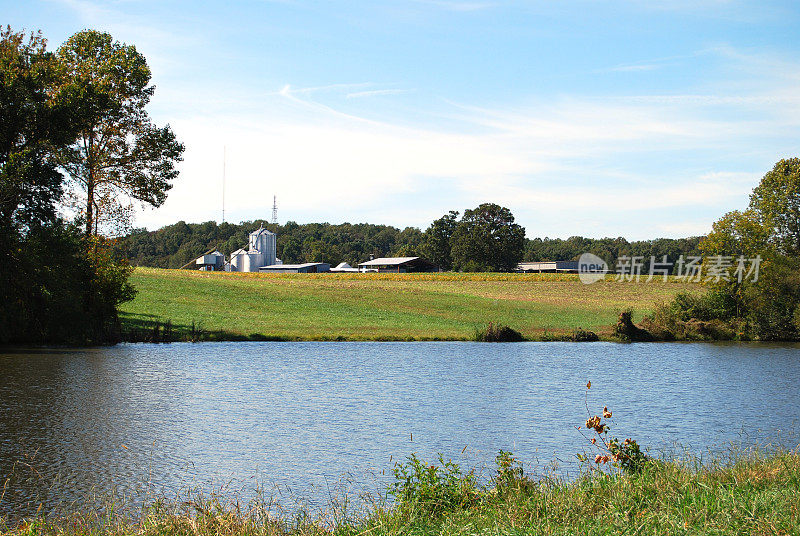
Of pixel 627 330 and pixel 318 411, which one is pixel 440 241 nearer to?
pixel 627 330

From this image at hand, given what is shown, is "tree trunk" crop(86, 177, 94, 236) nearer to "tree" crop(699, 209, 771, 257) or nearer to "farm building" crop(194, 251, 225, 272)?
"tree" crop(699, 209, 771, 257)

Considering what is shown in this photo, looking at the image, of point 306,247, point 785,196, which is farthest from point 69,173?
point 306,247

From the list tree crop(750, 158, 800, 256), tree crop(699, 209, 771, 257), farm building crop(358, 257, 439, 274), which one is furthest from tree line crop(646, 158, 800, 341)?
farm building crop(358, 257, 439, 274)

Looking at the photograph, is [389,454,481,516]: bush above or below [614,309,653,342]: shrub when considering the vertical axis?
above

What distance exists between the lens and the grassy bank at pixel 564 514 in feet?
27.0

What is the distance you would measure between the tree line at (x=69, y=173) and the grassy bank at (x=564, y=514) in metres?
28.9

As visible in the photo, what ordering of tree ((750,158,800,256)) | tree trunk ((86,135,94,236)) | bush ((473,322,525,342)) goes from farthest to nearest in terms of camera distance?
tree ((750,158,800,256))
bush ((473,322,525,342))
tree trunk ((86,135,94,236))

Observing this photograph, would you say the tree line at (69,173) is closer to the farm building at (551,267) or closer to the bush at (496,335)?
the bush at (496,335)

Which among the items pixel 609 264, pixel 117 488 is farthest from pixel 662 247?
pixel 117 488

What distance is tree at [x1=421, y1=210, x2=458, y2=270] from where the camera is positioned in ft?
502

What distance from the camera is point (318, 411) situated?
20875 mm

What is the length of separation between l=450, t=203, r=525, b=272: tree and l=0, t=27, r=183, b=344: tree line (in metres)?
97.4

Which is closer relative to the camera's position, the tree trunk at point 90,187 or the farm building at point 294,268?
the tree trunk at point 90,187

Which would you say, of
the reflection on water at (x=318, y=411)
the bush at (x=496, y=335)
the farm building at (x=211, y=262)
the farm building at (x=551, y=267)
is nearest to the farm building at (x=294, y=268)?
the farm building at (x=211, y=262)
